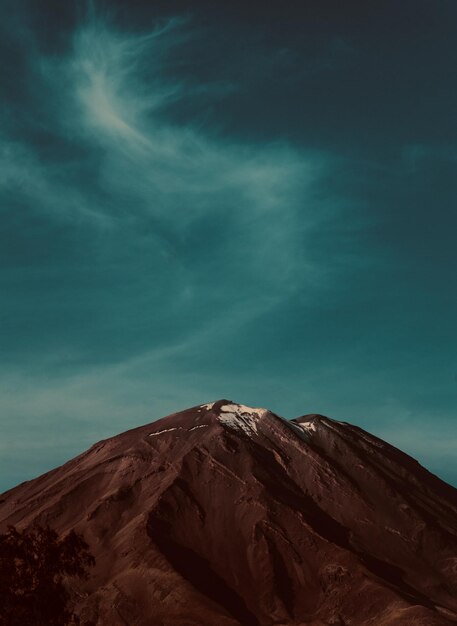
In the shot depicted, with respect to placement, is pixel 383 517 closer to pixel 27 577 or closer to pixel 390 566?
pixel 390 566

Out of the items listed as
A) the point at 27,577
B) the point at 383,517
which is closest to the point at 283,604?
the point at 383,517

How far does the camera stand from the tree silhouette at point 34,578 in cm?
7444

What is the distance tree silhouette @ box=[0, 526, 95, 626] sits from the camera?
74.4 m

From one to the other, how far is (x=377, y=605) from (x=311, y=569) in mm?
19965

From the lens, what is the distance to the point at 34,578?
252 ft

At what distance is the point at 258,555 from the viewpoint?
18000 cm

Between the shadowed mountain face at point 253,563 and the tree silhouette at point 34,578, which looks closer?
the tree silhouette at point 34,578

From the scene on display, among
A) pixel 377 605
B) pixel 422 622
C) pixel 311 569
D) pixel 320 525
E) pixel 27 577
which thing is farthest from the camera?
pixel 320 525

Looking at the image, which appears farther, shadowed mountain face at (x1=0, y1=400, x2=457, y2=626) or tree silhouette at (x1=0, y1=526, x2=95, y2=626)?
shadowed mountain face at (x1=0, y1=400, x2=457, y2=626)

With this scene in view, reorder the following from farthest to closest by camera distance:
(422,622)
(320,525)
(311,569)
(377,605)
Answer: (320,525)
(311,569)
(377,605)
(422,622)

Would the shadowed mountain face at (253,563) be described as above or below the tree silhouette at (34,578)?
above

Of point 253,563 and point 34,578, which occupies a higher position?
point 253,563

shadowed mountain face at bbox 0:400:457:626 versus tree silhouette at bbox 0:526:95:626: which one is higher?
shadowed mountain face at bbox 0:400:457:626

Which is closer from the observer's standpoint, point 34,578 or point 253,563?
point 34,578
